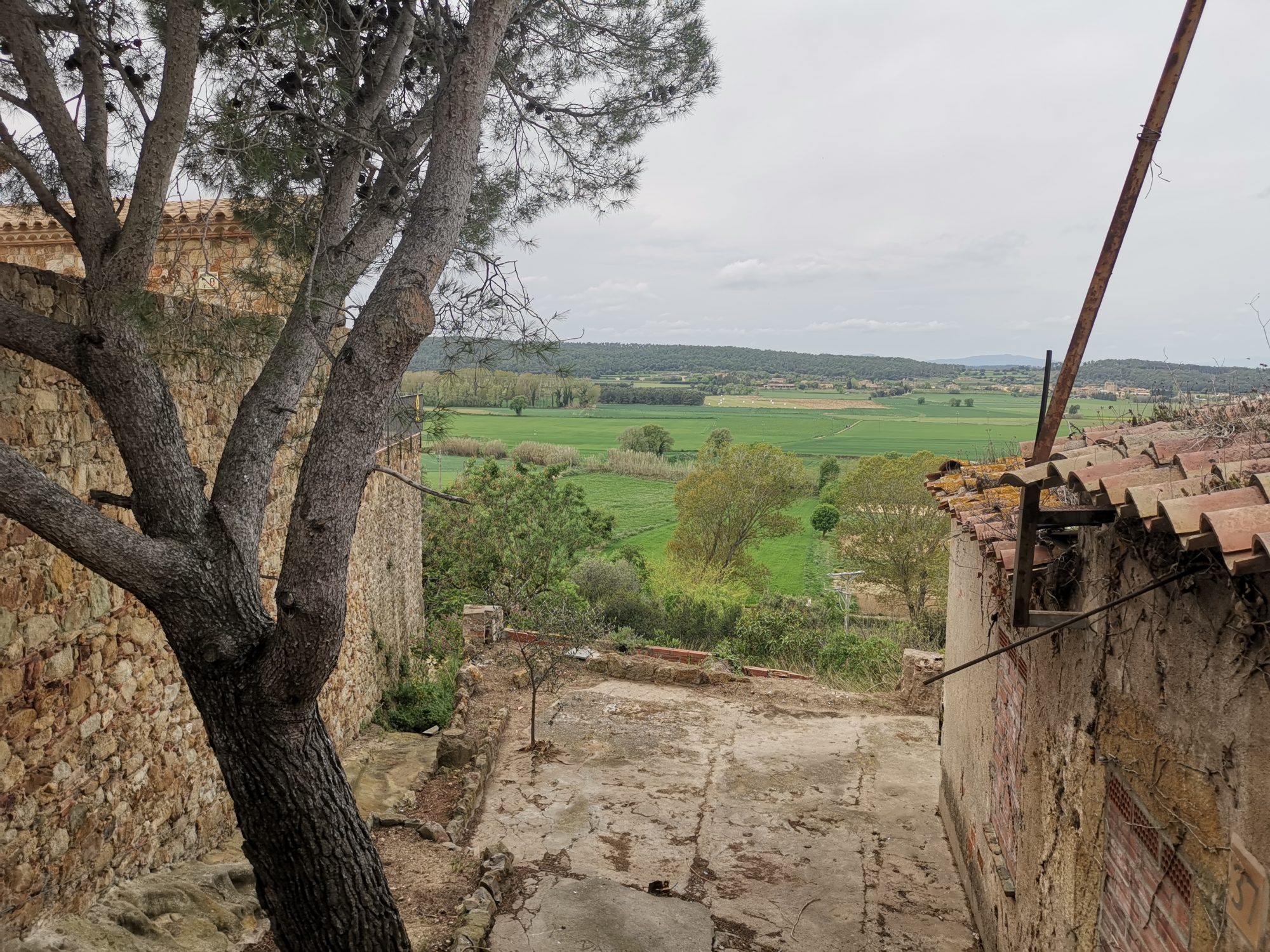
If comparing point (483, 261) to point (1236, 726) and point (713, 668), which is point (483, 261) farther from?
point (713, 668)

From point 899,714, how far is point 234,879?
8137mm

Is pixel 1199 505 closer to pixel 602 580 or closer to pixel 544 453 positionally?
pixel 602 580

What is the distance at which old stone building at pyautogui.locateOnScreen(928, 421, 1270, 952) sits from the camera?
7.50 ft

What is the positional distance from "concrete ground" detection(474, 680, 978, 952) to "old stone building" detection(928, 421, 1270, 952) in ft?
4.67

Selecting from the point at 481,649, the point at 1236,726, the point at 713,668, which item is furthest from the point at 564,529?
the point at 1236,726

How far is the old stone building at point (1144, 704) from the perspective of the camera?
90.0 inches

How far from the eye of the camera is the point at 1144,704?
9.75 feet

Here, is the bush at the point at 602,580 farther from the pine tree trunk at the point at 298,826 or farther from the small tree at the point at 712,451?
the pine tree trunk at the point at 298,826

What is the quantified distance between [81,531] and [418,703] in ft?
23.4

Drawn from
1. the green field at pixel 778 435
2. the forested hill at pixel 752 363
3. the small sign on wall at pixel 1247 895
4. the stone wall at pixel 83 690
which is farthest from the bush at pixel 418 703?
the forested hill at pixel 752 363

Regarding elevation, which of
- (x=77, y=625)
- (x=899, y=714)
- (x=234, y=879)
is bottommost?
(x=899, y=714)

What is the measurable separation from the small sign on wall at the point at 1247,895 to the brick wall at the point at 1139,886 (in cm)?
36

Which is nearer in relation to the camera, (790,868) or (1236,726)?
(1236,726)

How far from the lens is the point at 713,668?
12.3 m
